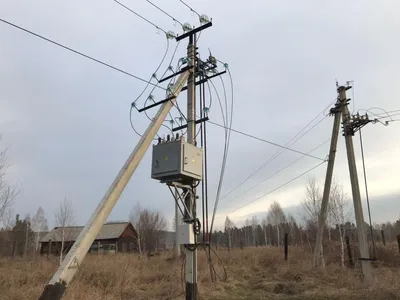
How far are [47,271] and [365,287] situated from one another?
527 inches

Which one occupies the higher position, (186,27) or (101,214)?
(186,27)

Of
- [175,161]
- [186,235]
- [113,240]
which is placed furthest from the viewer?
[113,240]

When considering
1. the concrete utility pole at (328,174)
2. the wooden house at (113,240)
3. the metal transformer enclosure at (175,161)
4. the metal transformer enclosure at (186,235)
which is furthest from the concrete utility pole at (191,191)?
the wooden house at (113,240)

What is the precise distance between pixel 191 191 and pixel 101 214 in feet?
8.68

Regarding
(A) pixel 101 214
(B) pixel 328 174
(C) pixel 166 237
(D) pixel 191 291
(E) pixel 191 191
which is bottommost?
(D) pixel 191 291

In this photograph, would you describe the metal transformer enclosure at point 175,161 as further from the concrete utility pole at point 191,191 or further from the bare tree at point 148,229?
the bare tree at point 148,229

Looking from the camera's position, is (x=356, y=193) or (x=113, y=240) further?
(x=113, y=240)

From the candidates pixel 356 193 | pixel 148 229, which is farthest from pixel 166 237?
pixel 356 193

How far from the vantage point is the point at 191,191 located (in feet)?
28.8

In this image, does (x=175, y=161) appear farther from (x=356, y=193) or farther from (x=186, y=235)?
(x=356, y=193)

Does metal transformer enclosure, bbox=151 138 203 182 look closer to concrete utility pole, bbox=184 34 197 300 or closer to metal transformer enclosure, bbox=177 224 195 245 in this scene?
concrete utility pole, bbox=184 34 197 300

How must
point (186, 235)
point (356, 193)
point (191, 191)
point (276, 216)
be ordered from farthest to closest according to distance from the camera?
point (276, 216)
point (356, 193)
point (191, 191)
point (186, 235)

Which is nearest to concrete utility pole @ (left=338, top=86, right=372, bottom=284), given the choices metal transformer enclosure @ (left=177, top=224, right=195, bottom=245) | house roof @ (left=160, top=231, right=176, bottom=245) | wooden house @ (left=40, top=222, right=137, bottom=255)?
metal transformer enclosure @ (left=177, top=224, right=195, bottom=245)

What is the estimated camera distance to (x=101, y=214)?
682cm
